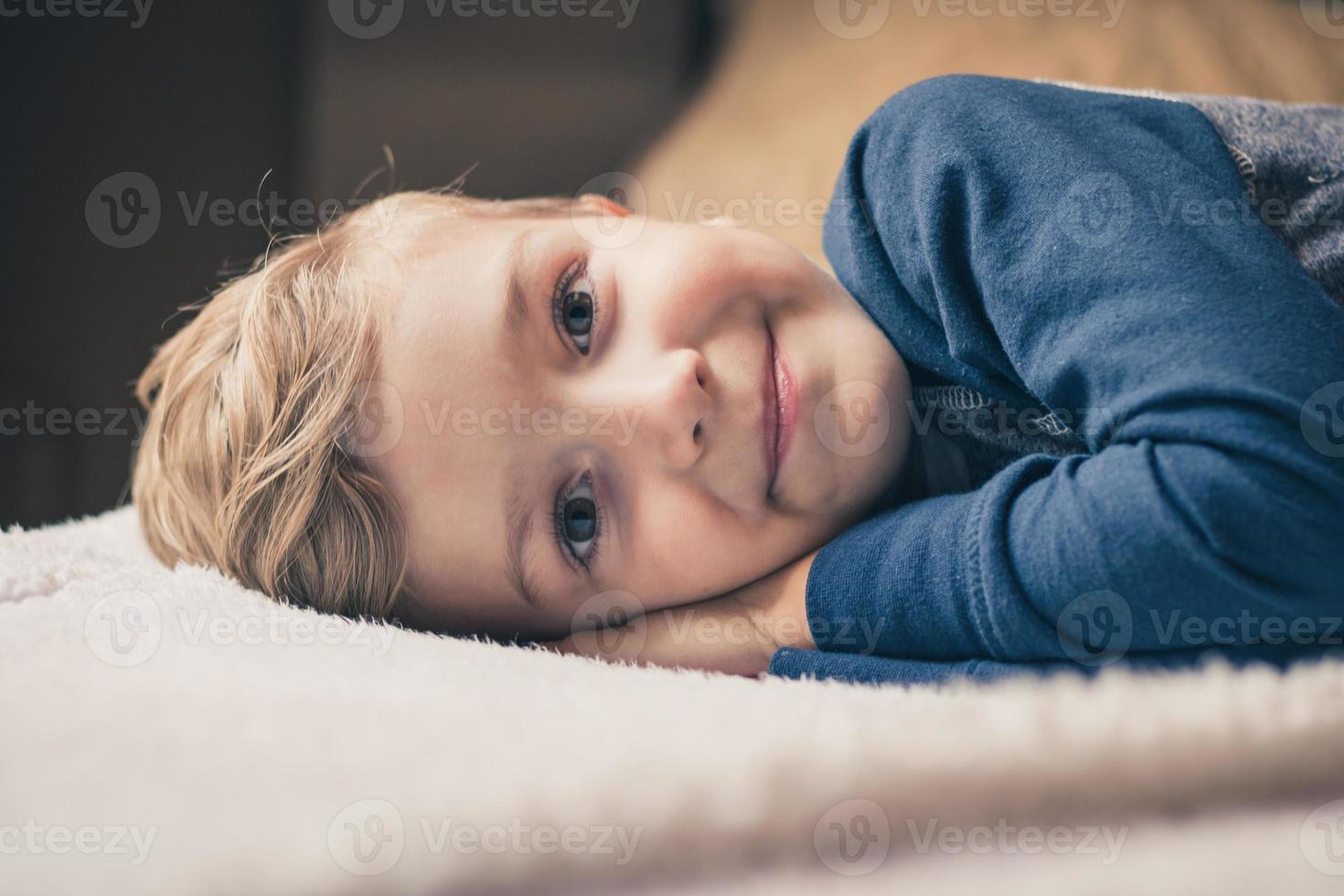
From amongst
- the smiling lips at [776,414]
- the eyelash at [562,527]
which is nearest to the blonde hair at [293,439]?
the eyelash at [562,527]

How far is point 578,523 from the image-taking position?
69 centimetres

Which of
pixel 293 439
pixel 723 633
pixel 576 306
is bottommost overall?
A: pixel 723 633

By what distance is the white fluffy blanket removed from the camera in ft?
1.00

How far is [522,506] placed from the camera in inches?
26.2

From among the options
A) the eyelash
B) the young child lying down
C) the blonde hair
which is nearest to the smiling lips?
the young child lying down

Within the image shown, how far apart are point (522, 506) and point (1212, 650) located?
0.43 m

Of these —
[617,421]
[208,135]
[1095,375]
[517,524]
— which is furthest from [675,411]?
[208,135]

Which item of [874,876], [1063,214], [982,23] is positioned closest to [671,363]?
[1063,214]

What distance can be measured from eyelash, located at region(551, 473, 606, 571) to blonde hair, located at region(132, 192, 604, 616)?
0.37ft

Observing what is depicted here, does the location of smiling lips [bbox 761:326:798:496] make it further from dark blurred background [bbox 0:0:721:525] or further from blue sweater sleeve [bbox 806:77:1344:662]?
dark blurred background [bbox 0:0:721:525]

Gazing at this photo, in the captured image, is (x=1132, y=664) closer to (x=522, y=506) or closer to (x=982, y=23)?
(x=522, y=506)

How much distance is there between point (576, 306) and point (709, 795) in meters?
0.45

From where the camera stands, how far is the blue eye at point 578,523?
0.68 meters

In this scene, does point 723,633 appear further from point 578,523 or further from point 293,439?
point 293,439
